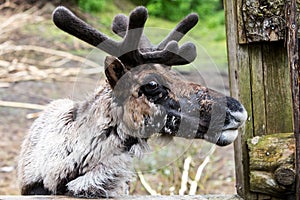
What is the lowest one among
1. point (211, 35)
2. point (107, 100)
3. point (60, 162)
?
point (211, 35)

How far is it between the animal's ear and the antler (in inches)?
1.8

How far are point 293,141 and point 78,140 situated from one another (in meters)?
1.22

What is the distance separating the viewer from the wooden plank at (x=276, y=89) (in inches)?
112

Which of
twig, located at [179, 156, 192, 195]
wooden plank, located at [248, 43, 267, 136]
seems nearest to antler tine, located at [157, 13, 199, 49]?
wooden plank, located at [248, 43, 267, 136]

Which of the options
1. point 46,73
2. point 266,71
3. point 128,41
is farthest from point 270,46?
point 46,73

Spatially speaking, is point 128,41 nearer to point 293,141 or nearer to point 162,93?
point 162,93

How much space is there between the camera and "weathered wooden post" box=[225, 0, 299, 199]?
273 cm

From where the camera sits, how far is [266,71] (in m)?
2.86

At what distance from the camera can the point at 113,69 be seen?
3.01 m

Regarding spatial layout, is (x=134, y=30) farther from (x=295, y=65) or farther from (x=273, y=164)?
(x=273, y=164)

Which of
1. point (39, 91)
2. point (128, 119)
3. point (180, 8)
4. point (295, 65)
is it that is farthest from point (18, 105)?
point (180, 8)

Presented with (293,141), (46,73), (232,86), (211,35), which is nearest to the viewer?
(293,141)

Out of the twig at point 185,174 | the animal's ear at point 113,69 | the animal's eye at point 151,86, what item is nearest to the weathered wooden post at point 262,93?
the animal's eye at point 151,86

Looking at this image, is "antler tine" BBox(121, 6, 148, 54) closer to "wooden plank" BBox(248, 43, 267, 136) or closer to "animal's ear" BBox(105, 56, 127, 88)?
"animal's ear" BBox(105, 56, 127, 88)
